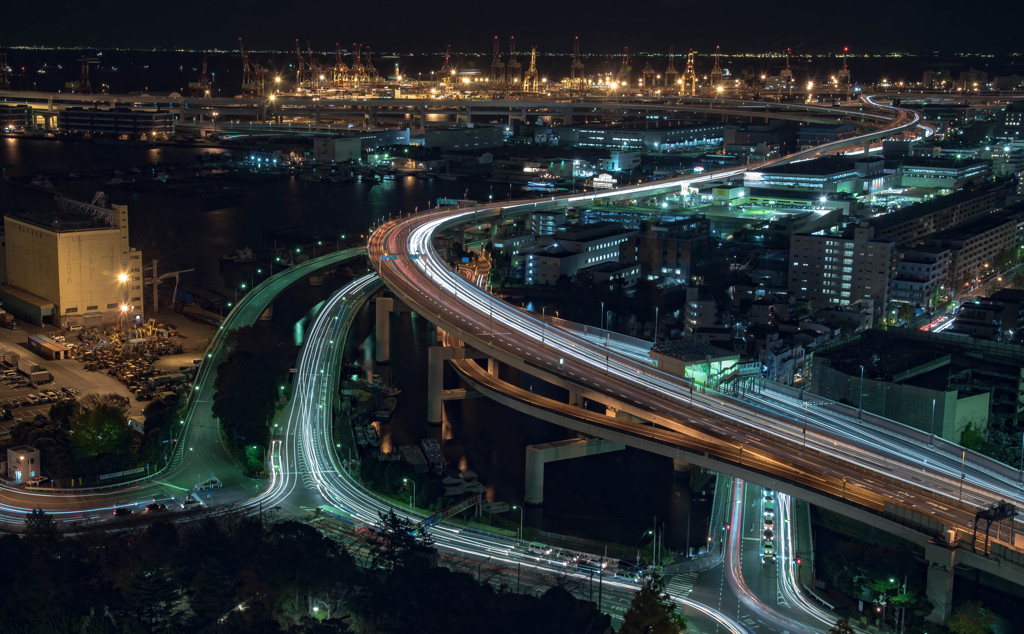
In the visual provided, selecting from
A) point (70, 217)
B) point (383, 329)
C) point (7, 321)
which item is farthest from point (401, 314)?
point (7, 321)

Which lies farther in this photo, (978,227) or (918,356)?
(978,227)

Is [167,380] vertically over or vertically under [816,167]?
under

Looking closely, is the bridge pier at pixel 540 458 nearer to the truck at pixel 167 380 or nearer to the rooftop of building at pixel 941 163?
the truck at pixel 167 380

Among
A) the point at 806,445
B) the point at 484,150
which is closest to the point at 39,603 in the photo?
the point at 806,445

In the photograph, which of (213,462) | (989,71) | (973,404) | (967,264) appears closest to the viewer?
(213,462)

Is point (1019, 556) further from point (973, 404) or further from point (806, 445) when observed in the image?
point (973, 404)

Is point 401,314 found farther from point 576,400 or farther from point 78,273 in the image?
point 576,400

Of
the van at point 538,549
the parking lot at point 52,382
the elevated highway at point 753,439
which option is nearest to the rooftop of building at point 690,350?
the elevated highway at point 753,439
